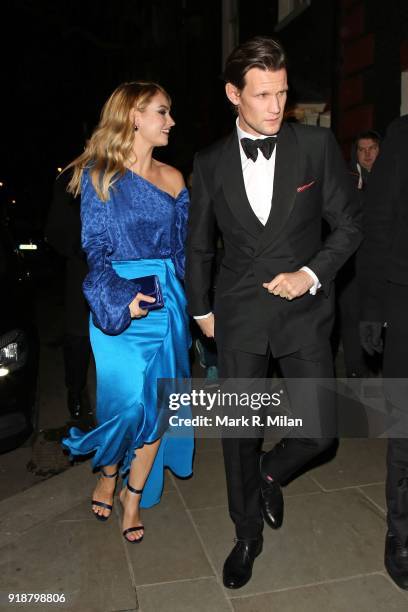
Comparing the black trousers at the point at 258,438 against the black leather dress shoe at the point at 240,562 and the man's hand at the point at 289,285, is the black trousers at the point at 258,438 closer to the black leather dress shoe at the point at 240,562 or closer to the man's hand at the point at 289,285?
the black leather dress shoe at the point at 240,562

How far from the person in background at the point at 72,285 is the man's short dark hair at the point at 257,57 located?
201cm

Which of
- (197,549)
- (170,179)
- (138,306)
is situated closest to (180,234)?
(170,179)

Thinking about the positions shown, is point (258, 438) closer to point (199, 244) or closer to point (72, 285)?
point (199, 244)

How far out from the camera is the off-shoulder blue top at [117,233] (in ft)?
11.3

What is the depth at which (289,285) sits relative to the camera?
295 cm

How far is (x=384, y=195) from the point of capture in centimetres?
314

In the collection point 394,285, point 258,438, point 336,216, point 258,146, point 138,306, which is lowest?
point 258,438

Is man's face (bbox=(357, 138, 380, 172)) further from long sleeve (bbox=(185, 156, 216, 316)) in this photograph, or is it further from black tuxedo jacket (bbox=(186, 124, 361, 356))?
long sleeve (bbox=(185, 156, 216, 316))

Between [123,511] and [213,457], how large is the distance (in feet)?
3.31

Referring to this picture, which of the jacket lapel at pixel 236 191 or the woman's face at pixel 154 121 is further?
the woman's face at pixel 154 121

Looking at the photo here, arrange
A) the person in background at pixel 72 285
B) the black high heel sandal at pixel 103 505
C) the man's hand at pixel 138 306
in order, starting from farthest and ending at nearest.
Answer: the person in background at pixel 72 285 → the black high heel sandal at pixel 103 505 → the man's hand at pixel 138 306

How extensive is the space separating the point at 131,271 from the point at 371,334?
1248 millimetres

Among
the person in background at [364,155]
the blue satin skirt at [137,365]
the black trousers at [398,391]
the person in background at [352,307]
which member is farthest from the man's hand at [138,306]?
the person in background at [364,155]

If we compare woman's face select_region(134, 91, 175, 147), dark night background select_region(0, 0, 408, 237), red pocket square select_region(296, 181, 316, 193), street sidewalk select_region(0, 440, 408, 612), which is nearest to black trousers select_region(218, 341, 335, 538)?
street sidewalk select_region(0, 440, 408, 612)
